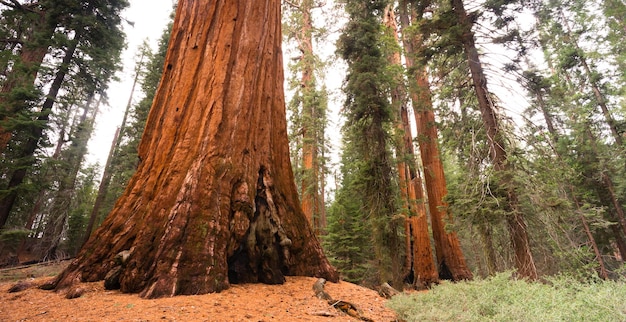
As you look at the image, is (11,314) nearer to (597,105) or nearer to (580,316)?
(580,316)

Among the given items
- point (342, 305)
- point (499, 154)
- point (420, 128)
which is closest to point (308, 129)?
point (420, 128)

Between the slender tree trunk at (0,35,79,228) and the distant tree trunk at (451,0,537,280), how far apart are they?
13.1m

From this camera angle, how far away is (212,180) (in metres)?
3.90

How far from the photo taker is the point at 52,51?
11.7m

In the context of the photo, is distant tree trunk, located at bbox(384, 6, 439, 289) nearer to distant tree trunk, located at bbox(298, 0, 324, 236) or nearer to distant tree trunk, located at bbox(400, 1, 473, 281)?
distant tree trunk, located at bbox(400, 1, 473, 281)

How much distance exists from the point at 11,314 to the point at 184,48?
14.4ft

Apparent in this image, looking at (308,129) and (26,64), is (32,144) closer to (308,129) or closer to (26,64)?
(26,64)

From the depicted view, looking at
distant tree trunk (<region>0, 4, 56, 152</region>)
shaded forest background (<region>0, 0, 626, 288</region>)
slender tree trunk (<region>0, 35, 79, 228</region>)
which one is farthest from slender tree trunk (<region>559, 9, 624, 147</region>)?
distant tree trunk (<region>0, 4, 56, 152</region>)

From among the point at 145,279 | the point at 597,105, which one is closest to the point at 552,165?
the point at 145,279

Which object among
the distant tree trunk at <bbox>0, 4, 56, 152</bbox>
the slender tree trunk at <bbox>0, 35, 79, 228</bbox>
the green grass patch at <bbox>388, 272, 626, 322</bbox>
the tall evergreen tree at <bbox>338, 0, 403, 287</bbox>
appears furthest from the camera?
the slender tree trunk at <bbox>0, 35, 79, 228</bbox>

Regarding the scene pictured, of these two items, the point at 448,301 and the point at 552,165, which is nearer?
the point at 448,301

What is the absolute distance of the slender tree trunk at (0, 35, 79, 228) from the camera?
9.23 metres

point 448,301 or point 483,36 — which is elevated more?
point 483,36

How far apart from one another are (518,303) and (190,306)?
3.34 metres
